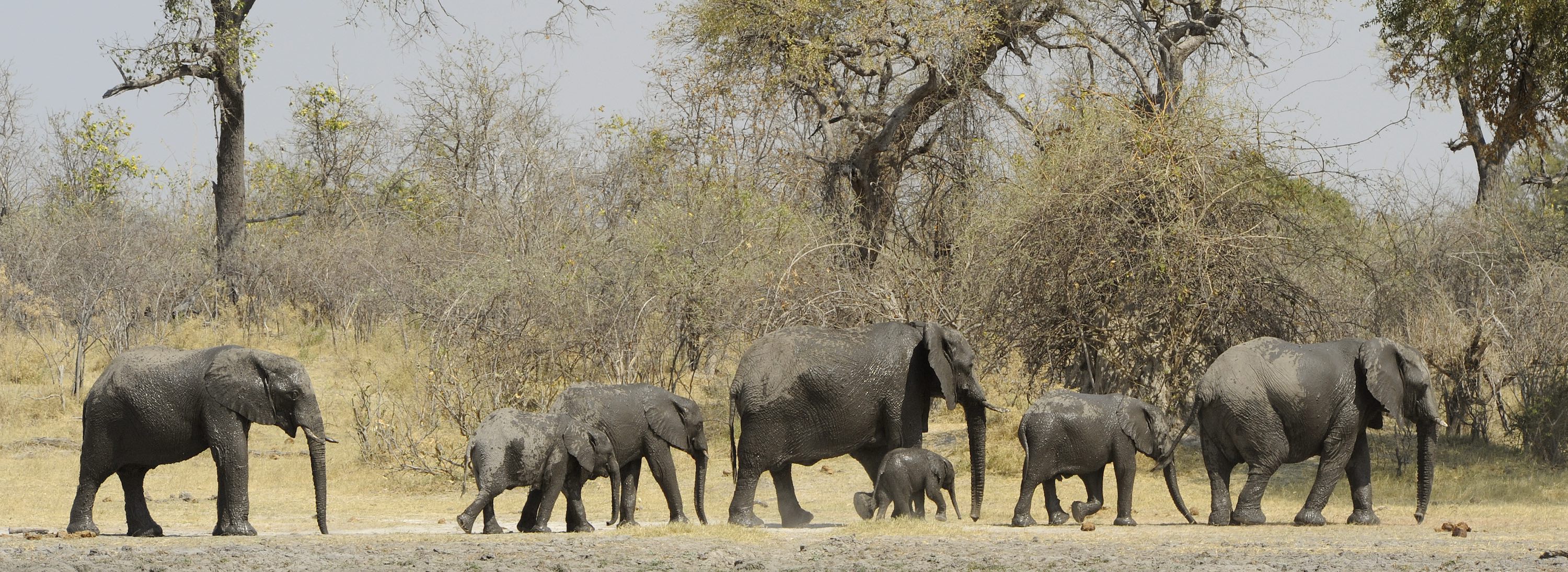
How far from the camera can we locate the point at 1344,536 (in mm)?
11469

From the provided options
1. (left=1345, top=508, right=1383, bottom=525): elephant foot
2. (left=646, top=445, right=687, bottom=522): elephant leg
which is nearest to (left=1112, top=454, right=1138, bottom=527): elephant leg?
(left=1345, top=508, right=1383, bottom=525): elephant foot

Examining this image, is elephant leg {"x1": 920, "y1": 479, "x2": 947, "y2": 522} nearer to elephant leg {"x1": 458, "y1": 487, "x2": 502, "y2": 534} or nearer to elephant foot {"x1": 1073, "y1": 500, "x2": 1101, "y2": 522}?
elephant foot {"x1": 1073, "y1": 500, "x2": 1101, "y2": 522}

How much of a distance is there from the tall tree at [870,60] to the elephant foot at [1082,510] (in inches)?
378

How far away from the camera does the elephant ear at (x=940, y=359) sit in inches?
483

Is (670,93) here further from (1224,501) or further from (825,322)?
(1224,501)

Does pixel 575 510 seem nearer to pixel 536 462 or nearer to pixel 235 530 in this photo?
pixel 536 462

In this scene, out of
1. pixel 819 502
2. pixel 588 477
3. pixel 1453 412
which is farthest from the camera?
pixel 1453 412

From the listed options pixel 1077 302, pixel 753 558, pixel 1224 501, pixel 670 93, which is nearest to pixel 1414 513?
pixel 1224 501

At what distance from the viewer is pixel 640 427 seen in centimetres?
1227

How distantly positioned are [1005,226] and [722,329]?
4.10 meters

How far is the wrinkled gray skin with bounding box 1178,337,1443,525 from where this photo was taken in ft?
41.1

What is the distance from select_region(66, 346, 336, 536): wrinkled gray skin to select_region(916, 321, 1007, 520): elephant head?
4585mm

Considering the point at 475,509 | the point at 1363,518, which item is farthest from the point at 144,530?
the point at 1363,518

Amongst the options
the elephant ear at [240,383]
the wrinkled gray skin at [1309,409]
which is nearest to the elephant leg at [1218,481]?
the wrinkled gray skin at [1309,409]
